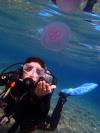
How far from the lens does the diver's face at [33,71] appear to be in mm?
5504

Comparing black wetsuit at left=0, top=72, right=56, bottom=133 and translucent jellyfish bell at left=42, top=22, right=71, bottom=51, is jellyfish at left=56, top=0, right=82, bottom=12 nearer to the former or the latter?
translucent jellyfish bell at left=42, top=22, right=71, bottom=51

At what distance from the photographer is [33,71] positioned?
574 cm

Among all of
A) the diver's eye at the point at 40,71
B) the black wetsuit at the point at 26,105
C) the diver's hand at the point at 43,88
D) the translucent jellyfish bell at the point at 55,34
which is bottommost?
the translucent jellyfish bell at the point at 55,34

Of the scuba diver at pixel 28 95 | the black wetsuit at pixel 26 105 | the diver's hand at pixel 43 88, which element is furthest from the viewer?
the black wetsuit at pixel 26 105

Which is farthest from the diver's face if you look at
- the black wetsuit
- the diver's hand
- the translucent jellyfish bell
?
the translucent jellyfish bell

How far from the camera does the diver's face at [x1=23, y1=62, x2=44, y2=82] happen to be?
5504 millimetres

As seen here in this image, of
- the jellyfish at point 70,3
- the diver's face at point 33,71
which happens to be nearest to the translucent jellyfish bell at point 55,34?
the jellyfish at point 70,3

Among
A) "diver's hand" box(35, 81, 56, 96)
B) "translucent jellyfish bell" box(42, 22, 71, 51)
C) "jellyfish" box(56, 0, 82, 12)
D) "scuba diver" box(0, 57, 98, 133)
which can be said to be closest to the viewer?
"diver's hand" box(35, 81, 56, 96)

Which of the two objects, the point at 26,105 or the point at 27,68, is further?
the point at 27,68

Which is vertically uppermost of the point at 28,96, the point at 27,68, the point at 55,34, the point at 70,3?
the point at 27,68

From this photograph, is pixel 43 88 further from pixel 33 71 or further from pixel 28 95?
pixel 33 71

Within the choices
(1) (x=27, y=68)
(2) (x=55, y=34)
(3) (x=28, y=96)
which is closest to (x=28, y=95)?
(3) (x=28, y=96)

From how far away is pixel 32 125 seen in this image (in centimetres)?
599

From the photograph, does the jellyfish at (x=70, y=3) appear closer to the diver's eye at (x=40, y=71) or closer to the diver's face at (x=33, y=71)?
the diver's face at (x=33, y=71)
